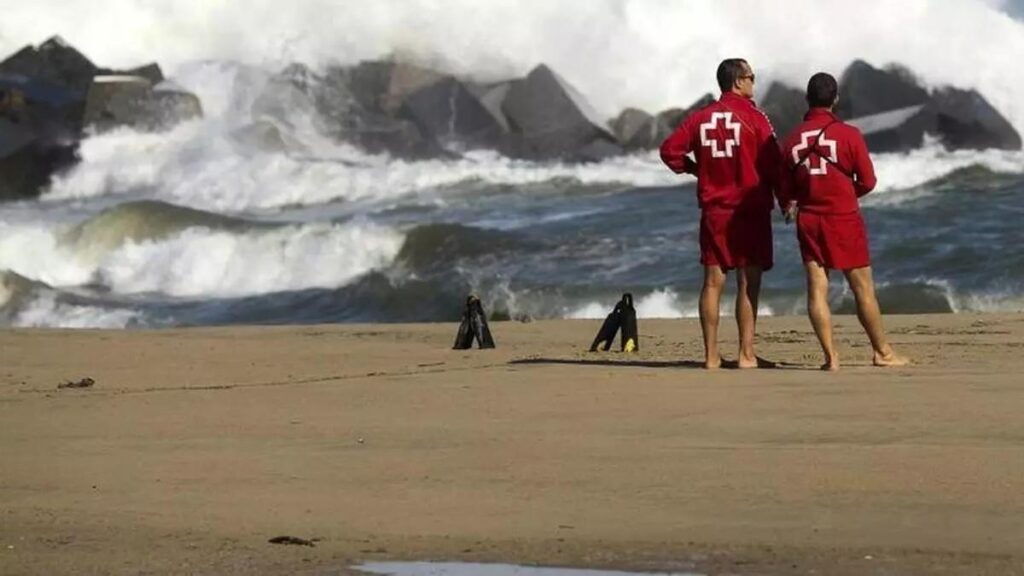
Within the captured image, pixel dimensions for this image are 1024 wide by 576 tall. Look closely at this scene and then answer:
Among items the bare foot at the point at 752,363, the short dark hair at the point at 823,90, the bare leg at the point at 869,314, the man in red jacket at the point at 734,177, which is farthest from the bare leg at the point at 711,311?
the short dark hair at the point at 823,90

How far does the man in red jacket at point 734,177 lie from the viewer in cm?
916

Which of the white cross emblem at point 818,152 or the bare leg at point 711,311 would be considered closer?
the white cross emblem at point 818,152

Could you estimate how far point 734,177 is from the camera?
924cm

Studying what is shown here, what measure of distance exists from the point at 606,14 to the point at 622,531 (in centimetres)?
3253

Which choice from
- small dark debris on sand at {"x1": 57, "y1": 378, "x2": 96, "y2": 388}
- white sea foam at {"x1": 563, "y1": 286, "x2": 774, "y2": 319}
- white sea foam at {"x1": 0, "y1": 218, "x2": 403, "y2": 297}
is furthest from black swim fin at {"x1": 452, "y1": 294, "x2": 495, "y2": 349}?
white sea foam at {"x1": 0, "y1": 218, "x2": 403, "y2": 297}

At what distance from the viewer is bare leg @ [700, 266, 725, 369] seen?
30.7 feet

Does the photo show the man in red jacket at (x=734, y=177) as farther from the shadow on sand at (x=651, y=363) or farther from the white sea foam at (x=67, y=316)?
the white sea foam at (x=67, y=316)

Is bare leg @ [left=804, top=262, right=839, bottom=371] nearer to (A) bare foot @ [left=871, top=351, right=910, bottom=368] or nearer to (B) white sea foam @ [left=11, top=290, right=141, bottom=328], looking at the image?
(A) bare foot @ [left=871, top=351, right=910, bottom=368]

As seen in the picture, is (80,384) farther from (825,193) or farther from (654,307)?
(654,307)

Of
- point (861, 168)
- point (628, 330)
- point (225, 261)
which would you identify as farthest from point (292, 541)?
point (225, 261)

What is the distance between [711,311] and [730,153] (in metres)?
0.67

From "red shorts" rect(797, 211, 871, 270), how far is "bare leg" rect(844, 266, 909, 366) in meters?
0.09

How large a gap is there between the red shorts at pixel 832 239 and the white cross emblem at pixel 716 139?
38cm

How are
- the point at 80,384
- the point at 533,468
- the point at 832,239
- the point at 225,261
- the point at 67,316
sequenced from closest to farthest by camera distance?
1. the point at 533,468
2. the point at 832,239
3. the point at 80,384
4. the point at 67,316
5. the point at 225,261
